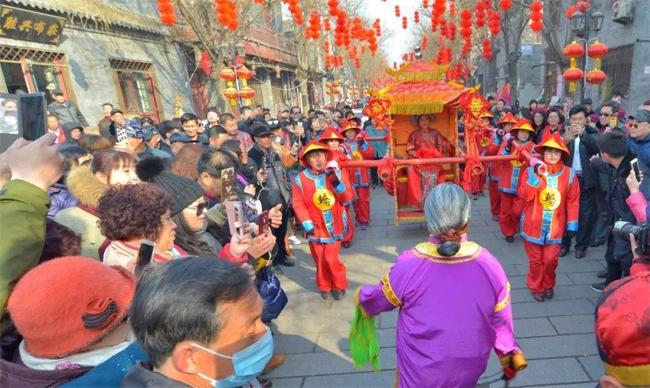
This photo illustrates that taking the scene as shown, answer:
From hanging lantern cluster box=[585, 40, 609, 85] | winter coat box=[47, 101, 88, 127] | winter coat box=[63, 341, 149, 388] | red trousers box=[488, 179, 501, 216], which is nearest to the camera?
winter coat box=[63, 341, 149, 388]

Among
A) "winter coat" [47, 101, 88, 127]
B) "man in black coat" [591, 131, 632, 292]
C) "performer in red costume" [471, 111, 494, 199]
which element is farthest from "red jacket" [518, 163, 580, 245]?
"winter coat" [47, 101, 88, 127]

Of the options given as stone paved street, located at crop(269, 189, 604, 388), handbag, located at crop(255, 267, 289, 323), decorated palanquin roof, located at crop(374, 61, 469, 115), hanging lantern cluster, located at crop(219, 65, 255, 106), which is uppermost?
hanging lantern cluster, located at crop(219, 65, 255, 106)

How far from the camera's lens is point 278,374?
3.13m

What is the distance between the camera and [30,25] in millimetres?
7887

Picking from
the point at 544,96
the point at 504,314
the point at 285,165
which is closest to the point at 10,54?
the point at 285,165

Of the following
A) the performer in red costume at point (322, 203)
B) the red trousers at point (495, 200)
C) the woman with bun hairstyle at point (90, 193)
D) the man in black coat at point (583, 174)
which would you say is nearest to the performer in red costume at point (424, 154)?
the red trousers at point (495, 200)

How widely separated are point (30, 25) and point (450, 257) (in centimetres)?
983

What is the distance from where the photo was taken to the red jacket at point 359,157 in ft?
21.5

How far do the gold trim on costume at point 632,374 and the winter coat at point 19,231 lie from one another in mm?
2111

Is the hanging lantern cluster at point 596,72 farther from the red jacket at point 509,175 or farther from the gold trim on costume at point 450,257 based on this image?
the gold trim on costume at point 450,257

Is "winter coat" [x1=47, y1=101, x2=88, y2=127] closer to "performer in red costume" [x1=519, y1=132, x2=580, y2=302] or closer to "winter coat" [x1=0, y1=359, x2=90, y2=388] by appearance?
"winter coat" [x1=0, y1=359, x2=90, y2=388]

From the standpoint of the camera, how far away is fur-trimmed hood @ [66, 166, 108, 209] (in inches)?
95.0

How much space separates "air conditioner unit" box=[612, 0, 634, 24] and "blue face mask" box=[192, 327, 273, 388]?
48.5 feet

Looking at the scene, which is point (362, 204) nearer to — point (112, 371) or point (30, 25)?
point (112, 371)
